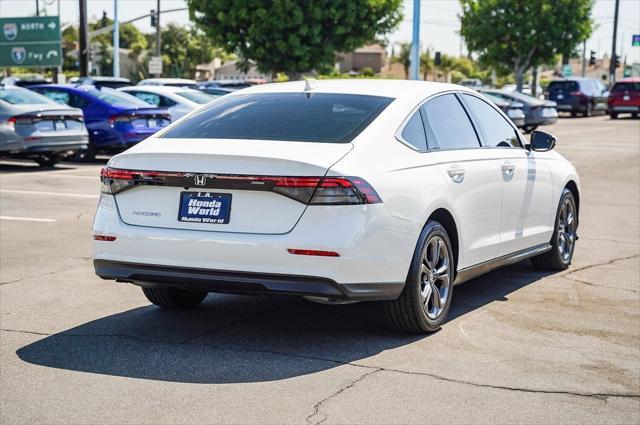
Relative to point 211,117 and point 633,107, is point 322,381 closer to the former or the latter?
point 211,117

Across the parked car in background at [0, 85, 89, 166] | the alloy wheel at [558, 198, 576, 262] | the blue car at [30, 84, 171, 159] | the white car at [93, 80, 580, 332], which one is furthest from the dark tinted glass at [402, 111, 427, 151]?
the blue car at [30, 84, 171, 159]

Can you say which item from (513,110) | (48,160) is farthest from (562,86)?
(48,160)

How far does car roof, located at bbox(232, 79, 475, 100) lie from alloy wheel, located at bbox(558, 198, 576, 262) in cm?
217

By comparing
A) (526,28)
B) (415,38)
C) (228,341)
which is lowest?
(228,341)

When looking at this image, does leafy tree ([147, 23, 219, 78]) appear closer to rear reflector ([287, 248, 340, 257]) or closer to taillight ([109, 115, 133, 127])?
taillight ([109, 115, 133, 127])

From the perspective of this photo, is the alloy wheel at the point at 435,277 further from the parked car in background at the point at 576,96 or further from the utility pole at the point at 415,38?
the parked car in background at the point at 576,96

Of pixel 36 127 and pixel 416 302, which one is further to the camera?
pixel 36 127

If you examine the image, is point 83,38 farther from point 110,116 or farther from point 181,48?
point 181,48

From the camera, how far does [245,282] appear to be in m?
5.90

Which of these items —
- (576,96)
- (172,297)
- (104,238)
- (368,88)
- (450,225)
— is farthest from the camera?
(576,96)

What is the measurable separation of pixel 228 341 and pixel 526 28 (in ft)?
177

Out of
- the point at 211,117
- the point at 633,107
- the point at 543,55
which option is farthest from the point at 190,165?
the point at 543,55

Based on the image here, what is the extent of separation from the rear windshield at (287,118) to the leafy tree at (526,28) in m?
52.2

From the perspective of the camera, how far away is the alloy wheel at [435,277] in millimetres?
6539
